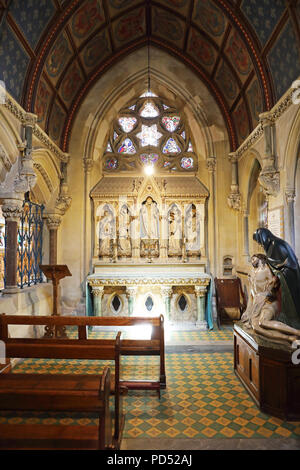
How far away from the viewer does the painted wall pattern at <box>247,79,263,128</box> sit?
7238mm

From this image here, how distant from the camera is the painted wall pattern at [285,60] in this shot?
546cm

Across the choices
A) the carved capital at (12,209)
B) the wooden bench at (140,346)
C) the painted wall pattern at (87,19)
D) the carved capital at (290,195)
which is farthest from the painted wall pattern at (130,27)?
the wooden bench at (140,346)

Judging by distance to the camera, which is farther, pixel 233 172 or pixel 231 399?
pixel 233 172

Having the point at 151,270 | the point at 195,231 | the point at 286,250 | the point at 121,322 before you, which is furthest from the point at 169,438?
the point at 195,231

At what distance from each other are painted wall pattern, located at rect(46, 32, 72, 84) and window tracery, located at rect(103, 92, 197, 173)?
2.35 meters

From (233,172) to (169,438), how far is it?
736 cm

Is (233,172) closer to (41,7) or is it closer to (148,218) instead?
(148,218)

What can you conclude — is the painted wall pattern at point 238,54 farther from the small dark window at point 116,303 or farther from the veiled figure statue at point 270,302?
the small dark window at point 116,303

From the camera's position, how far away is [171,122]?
9.91 metres

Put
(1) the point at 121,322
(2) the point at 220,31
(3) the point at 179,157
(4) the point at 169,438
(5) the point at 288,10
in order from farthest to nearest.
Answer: (3) the point at 179,157 → (2) the point at 220,31 → (5) the point at 288,10 → (1) the point at 121,322 → (4) the point at 169,438

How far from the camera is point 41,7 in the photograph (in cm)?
619

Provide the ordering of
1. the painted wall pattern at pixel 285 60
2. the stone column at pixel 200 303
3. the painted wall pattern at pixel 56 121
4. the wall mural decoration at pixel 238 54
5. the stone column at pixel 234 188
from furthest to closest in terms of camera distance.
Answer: the stone column at pixel 234 188
the painted wall pattern at pixel 56 121
the stone column at pixel 200 303
the wall mural decoration at pixel 238 54
the painted wall pattern at pixel 285 60

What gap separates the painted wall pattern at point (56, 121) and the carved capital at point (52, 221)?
A: 212 cm

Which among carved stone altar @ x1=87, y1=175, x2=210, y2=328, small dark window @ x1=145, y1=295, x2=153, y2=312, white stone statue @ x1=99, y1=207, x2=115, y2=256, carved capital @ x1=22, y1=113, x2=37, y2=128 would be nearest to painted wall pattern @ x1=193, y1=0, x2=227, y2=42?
carved stone altar @ x1=87, y1=175, x2=210, y2=328
